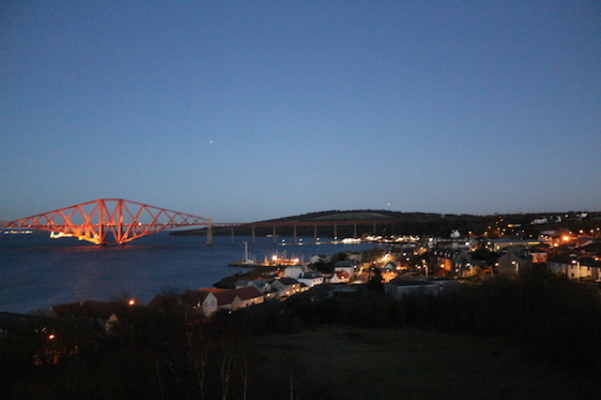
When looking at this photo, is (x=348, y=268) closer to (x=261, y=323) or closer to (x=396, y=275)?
(x=396, y=275)

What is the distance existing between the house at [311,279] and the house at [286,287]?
1.14 feet

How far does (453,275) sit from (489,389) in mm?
5688

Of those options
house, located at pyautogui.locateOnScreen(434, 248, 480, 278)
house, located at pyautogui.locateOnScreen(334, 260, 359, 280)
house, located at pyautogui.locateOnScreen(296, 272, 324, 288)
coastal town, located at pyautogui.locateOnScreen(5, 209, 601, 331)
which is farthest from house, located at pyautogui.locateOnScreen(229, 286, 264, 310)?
house, located at pyautogui.locateOnScreen(434, 248, 480, 278)

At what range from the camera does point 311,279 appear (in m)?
9.86

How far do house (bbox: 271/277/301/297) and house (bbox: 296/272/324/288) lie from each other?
1.14 ft

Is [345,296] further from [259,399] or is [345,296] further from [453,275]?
[259,399]

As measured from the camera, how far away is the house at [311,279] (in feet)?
31.9

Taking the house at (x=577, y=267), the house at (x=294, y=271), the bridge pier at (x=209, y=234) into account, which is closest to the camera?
the house at (x=577, y=267)

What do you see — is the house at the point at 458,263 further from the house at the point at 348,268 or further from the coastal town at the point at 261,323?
the house at the point at 348,268

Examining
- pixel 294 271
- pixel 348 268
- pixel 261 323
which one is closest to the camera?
pixel 261 323

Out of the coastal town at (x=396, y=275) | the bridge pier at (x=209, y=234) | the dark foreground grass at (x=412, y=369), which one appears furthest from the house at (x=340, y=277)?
the bridge pier at (x=209, y=234)

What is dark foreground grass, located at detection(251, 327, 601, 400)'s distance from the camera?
292 centimetres

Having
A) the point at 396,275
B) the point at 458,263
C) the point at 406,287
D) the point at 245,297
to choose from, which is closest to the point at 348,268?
the point at 396,275

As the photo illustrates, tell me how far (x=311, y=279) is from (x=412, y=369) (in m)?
6.47
